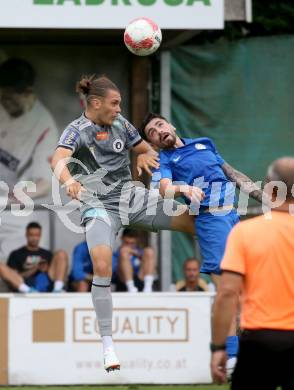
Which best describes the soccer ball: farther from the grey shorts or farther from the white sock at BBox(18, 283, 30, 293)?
the white sock at BBox(18, 283, 30, 293)

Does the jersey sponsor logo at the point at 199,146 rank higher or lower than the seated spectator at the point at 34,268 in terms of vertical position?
higher

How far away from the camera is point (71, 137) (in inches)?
382

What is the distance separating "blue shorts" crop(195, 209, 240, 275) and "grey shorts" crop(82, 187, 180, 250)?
0.33 m

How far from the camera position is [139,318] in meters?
12.5

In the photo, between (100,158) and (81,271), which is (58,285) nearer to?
(81,271)

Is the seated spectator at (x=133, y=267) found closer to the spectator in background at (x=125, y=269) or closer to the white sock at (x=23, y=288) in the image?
the spectator in background at (x=125, y=269)

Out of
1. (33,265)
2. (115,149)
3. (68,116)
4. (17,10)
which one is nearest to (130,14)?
(17,10)

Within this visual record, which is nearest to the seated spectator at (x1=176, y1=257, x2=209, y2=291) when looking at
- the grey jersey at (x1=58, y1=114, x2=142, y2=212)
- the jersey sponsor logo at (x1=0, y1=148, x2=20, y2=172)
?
the jersey sponsor logo at (x1=0, y1=148, x2=20, y2=172)

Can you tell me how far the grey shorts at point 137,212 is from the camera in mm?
9859

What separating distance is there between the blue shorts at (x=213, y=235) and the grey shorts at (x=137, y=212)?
0.33 m

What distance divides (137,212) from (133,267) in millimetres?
5148

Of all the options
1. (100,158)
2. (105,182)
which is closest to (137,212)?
(105,182)

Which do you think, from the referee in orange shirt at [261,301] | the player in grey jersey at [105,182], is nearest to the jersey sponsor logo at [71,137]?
the player in grey jersey at [105,182]

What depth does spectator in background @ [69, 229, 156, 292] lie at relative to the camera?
14.9m
